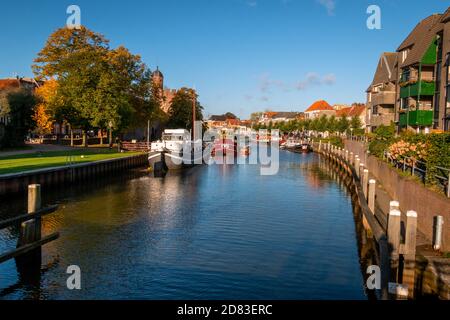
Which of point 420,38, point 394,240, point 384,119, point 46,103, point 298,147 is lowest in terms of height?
point 394,240

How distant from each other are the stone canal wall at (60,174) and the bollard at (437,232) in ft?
79.0

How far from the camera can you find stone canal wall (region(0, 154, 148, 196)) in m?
28.3

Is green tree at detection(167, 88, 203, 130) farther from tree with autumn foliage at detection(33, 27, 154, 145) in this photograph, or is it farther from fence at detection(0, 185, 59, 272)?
fence at detection(0, 185, 59, 272)

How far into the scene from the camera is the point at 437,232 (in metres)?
13.5

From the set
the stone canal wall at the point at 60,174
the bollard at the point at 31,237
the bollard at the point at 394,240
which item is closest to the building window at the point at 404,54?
the stone canal wall at the point at 60,174

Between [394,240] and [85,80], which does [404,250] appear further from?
[85,80]

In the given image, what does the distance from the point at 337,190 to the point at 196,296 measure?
26.7 m

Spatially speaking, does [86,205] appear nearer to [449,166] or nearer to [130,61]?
[449,166]

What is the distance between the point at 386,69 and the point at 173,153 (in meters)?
37.8

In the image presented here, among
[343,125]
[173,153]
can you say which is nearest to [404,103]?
[173,153]

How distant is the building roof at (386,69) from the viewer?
219 ft

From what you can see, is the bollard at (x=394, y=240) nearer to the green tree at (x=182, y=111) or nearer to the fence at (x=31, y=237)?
the fence at (x=31, y=237)

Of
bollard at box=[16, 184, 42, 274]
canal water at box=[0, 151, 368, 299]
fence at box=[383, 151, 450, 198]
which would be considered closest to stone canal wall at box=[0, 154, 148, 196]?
canal water at box=[0, 151, 368, 299]
